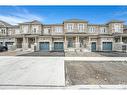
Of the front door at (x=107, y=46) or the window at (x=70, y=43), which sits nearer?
the front door at (x=107, y=46)

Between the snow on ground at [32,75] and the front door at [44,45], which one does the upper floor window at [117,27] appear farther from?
the snow on ground at [32,75]

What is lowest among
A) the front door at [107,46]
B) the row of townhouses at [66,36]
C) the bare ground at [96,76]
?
the bare ground at [96,76]

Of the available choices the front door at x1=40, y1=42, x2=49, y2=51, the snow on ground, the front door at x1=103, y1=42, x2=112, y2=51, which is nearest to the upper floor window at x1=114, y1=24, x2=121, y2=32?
the front door at x1=103, y1=42, x2=112, y2=51

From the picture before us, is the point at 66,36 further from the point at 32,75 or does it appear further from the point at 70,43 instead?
the point at 32,75

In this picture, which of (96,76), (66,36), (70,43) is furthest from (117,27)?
(96,76)

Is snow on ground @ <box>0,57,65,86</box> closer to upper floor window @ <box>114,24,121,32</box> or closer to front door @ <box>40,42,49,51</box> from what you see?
front door @ <box>40,42,49,51</box>

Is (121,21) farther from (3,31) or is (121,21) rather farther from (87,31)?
(3,31)

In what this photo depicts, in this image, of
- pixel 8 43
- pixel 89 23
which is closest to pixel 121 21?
pixel 89 23

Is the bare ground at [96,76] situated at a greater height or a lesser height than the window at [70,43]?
lesser

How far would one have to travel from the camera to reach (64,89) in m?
4.81

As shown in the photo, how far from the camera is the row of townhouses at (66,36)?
29.9 m

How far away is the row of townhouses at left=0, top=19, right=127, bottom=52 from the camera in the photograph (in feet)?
98.2

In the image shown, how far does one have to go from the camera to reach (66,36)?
30.1m

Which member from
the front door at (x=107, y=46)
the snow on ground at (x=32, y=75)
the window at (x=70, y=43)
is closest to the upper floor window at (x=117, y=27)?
the front door at (x=107, y=46)
